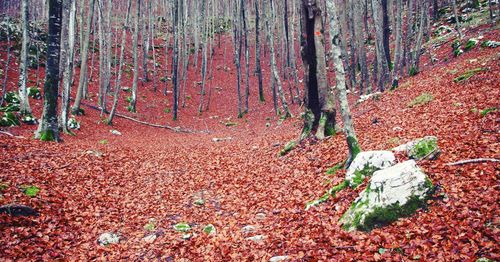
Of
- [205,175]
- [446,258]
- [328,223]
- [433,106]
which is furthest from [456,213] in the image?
[433,106]

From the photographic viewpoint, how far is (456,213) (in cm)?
473

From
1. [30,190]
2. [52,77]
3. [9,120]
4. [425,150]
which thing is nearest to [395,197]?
[425,150]

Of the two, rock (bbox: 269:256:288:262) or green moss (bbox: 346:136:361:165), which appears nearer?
rock (bbox: 269:256:288:262)

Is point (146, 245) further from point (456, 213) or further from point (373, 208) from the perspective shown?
point (456, 213)

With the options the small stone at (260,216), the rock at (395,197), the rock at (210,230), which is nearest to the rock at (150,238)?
the rock at (210,230)

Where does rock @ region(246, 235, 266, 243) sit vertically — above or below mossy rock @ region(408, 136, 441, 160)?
below

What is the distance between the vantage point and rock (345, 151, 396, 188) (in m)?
6.47

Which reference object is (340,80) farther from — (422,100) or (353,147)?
(422,100)

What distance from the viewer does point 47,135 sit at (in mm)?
12125

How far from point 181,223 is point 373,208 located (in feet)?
14.0

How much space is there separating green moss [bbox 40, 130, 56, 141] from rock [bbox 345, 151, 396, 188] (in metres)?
11.4

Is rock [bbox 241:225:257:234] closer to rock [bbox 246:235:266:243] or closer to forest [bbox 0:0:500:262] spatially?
forest [bbox 0:0:500:262]

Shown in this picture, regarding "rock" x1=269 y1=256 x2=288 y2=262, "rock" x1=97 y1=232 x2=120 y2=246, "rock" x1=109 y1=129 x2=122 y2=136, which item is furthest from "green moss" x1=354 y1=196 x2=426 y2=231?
"rock" x1=109 y1=129 x2=122 y2=136

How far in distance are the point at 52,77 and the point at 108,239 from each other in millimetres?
8433
